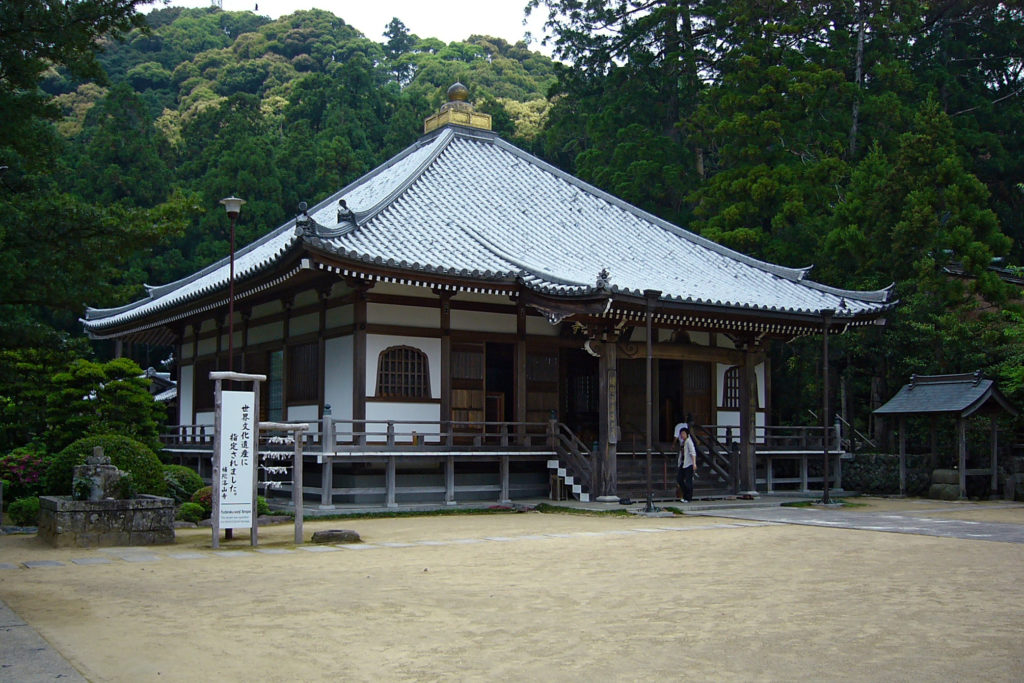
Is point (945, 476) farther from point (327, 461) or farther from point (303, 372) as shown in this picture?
point (303, 372)

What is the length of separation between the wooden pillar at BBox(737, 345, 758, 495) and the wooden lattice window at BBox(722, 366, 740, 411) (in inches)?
57.6

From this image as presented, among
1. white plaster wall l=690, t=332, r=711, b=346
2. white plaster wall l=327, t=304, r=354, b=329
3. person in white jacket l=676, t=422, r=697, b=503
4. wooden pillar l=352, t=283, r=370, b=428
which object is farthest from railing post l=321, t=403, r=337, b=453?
white plaster wall l=690, t=332, r=711, b=346

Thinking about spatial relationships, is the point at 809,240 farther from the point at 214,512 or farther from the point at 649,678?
the point at 649,678

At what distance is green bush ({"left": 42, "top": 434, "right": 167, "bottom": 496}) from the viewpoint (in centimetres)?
1420

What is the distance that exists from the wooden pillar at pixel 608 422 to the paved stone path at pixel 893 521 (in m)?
1.99

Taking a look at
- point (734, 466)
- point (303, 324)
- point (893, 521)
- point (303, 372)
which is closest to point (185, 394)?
point (303, 372)

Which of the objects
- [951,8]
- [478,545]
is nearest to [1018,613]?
[478,545]

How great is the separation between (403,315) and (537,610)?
39.9 ft

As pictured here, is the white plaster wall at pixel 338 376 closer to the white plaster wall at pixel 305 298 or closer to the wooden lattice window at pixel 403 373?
the wooden lattice window at pixel 403 373

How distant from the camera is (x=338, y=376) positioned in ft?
64.1

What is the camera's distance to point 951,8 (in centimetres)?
3775

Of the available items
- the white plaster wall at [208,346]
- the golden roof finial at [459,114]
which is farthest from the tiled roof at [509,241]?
the white plaster wall at [208,346]

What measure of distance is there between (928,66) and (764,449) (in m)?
24.3

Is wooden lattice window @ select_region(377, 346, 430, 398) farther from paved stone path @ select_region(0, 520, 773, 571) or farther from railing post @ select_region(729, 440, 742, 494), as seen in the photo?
railing post @ select_region(729, 440, 742, 494)
